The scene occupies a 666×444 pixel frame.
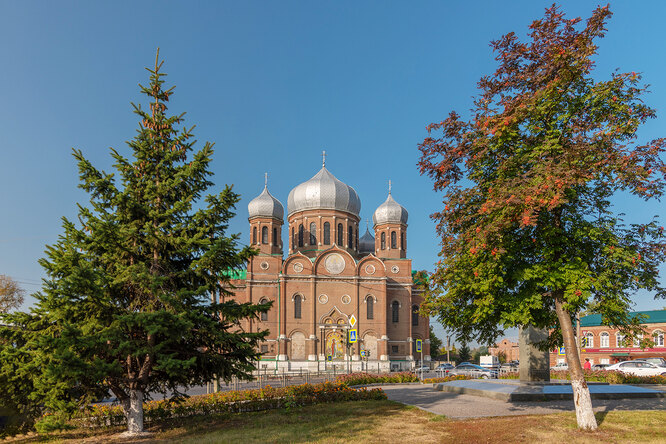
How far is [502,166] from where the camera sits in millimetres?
11398

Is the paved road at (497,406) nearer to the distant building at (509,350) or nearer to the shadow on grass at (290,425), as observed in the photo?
the shadow on grass at (290,425)

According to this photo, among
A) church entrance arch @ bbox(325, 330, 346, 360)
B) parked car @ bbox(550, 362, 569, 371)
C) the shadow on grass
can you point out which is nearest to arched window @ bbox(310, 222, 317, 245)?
church entrance arch @ bbox(325, 330, 346, 360)

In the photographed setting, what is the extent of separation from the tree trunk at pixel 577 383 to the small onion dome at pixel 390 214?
4413 cm

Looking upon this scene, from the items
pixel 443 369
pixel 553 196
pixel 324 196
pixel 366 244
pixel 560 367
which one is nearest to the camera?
pixel 553 196

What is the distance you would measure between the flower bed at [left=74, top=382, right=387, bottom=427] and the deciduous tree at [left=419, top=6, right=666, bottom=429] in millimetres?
5812

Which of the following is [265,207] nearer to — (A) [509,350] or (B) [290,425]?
(B) [290,425]

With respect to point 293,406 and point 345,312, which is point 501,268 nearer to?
point 293,406

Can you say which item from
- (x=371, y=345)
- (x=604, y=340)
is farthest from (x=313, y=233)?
(x=604, y=340)

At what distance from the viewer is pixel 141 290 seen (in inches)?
479

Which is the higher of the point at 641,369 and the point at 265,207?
the point at 265,207

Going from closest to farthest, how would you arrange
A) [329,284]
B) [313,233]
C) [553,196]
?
1. [553,196]
2. [329,284]
3. [313,233]

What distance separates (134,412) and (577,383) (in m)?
9.96

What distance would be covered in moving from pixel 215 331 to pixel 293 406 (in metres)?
4.33

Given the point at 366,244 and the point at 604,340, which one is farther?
the point at 366,244
